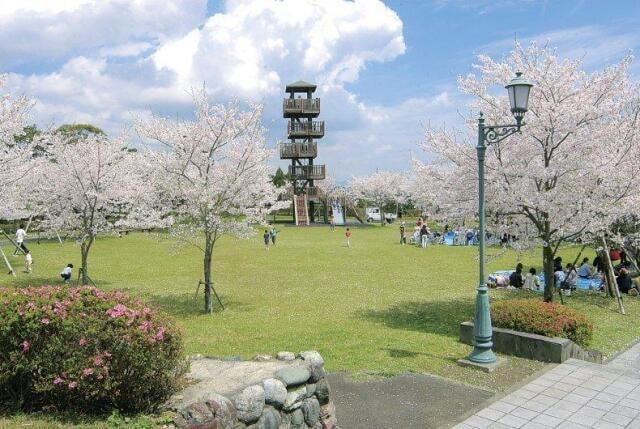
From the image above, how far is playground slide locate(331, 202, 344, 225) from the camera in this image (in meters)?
62.9

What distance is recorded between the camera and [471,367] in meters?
8.71

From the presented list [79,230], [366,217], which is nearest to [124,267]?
[79,230]

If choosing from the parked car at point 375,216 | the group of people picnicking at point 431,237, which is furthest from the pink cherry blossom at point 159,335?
the parked car at point 375,216

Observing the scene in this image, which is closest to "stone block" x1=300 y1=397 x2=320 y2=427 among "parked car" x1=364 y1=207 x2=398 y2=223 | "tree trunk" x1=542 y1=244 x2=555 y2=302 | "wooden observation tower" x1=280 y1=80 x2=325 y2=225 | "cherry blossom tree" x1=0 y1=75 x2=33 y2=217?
"tree trunk" x1=542 y1=244 x2=555 y2=302

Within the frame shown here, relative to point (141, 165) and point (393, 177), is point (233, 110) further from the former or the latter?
point (393, 177)

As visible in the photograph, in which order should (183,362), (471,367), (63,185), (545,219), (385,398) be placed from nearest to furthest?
(183,362) < (385,398) < (471,367) < (545,219) < (63,185)

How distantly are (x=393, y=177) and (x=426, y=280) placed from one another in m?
51.3

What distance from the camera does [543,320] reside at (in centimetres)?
955

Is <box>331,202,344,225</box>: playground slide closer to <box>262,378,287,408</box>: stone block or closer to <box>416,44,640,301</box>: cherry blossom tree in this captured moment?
<box>416,44,640,301</box>: cherry blossom tree

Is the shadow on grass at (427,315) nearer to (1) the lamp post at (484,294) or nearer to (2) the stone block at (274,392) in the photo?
(1) the lamp post at (484,294)

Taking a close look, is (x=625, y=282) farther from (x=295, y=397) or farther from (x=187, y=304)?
(x=295, y=397)

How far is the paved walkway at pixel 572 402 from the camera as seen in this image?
6418mm

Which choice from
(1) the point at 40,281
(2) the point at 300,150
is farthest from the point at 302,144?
(1) the point at 40,281

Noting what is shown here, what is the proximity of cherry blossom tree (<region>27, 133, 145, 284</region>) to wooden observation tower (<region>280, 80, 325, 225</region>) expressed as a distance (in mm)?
39125
